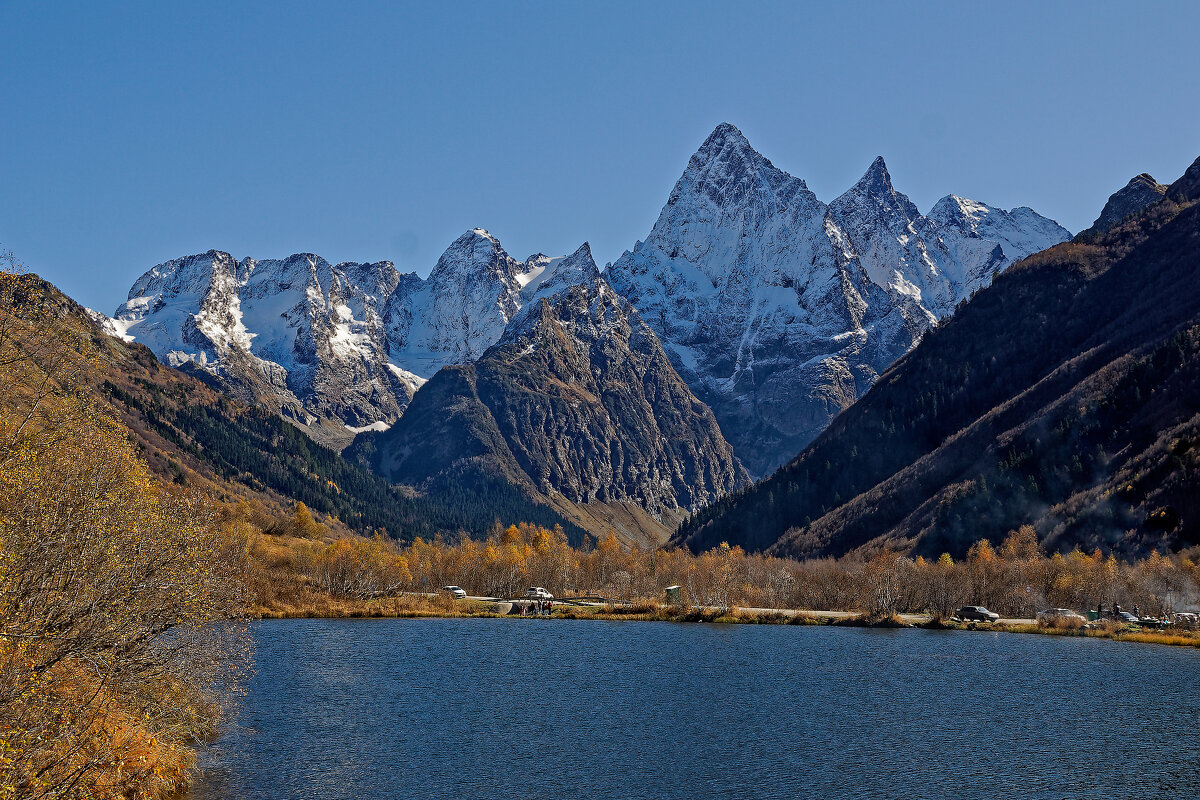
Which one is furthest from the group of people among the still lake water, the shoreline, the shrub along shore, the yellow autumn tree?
the yellow autumn tree

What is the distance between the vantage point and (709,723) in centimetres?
7156

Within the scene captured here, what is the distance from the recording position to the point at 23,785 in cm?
3080

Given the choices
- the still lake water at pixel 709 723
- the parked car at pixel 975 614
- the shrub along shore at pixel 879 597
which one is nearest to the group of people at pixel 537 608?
the shrub along shore at pixel 879 597

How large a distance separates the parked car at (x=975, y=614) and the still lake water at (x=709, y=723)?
36613 millimetres

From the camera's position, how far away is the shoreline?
484ft

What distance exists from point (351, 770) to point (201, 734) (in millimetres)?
12145

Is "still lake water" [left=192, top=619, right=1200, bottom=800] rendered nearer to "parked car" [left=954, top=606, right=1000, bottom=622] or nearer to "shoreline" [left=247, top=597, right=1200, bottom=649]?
"shoreline" [left=247, top=597, right=1200, bottom=649]

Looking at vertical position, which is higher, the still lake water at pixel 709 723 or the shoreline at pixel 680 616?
the shoreline at pixel 680 616

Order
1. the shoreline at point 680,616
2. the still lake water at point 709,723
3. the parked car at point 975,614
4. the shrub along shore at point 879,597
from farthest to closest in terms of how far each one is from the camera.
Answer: the shrub along shore at point 879,597 → the parked car at point 975,614 → the shoreline at point 680,616 → the still lake water at point 709,723

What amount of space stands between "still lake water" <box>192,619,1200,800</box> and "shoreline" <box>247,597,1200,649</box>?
2598cm

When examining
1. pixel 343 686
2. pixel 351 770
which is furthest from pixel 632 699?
pixel 351 770

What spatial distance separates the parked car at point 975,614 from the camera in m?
158

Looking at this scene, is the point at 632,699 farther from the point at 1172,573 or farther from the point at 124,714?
the point at 1172,573

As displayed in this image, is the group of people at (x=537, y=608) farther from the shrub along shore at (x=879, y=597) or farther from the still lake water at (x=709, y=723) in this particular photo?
the still lake water at (x=709, y=723)
